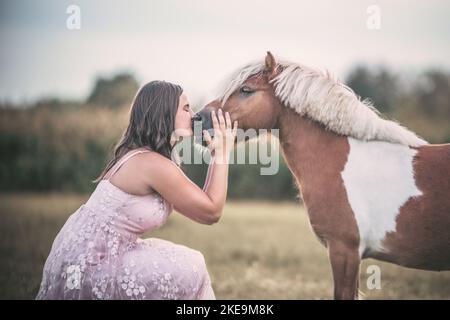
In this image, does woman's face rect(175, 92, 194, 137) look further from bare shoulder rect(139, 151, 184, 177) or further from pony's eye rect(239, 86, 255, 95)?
pony's eye rect(239, 86, 255, 95)

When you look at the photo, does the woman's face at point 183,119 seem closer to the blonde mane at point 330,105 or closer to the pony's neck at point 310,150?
the blonde mane at point 330,105

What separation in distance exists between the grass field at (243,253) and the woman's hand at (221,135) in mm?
2441

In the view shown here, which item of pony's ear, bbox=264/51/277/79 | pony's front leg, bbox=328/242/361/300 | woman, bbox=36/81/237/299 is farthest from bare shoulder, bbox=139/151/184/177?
pony's front leg, bbox=328/242/361/300

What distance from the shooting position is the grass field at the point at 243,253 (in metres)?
5.26

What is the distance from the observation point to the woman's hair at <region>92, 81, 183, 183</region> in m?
2.96

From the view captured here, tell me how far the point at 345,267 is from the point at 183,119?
4.48ft

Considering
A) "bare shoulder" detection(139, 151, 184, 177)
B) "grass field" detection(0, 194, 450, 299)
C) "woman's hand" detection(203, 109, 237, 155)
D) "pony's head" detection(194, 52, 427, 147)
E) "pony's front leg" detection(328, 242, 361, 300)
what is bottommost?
"grass field" detection(0, 194, 450, 299)

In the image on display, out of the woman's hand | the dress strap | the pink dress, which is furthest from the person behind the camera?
the woman's hand

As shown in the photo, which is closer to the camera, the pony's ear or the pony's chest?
the pony's chest

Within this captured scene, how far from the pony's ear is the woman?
71 centimetres

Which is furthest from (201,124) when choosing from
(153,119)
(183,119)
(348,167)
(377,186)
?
(377,186)

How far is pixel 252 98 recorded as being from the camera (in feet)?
11.1
